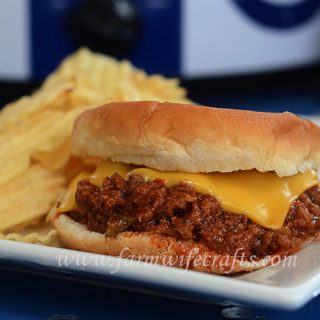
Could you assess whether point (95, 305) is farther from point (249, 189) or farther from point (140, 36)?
point (140, 36)

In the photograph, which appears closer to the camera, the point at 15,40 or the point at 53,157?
the point at 53,157

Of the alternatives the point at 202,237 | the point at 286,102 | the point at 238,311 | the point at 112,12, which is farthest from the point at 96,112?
the point at 286,102

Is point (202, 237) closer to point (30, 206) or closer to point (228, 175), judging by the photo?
point (228, 175)

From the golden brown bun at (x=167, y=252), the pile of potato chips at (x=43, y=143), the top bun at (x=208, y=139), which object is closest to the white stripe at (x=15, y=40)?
the pile of potato chips at (x=43, y=143)

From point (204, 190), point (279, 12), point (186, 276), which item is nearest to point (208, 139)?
point (204, 190)

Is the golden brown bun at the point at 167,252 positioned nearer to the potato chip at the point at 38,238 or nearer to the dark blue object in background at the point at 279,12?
the potato chip at the point at 38,238

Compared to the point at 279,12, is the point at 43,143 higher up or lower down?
lower down

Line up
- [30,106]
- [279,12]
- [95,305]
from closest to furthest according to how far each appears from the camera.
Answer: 1. [95,305]
2. [30,106]
3. [279,12]
